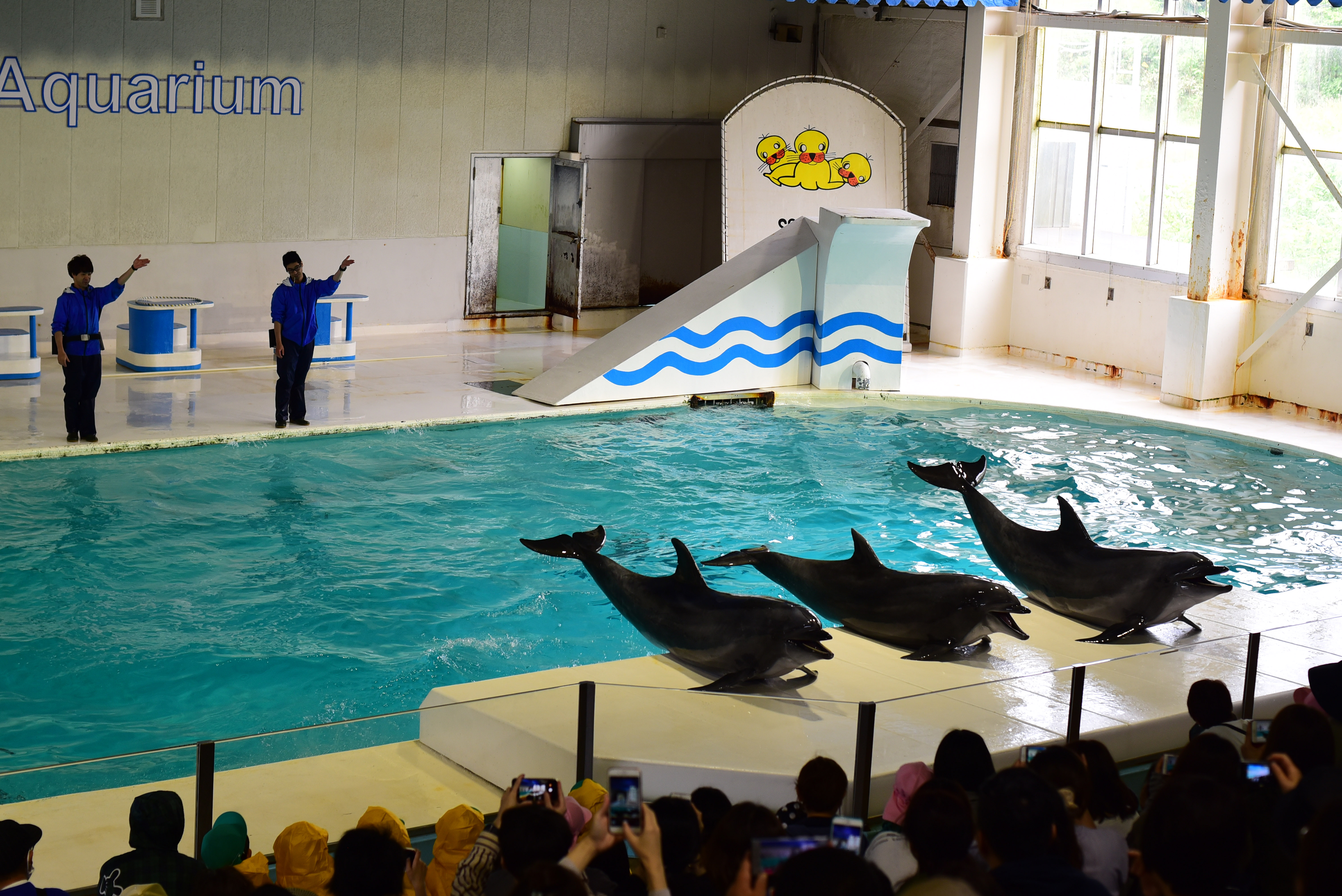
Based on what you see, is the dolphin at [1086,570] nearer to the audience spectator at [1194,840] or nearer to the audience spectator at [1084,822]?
the audience spectator at [1084,822]

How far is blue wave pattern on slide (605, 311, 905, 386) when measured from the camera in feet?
47.9

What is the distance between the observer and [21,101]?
48.5ft

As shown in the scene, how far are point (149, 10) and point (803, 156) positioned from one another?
742 cm

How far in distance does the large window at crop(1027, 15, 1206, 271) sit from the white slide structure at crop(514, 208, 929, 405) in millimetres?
3129

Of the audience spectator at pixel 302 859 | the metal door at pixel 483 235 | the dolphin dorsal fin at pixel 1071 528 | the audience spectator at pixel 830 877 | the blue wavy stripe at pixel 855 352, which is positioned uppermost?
the metal door at pixel 483 235

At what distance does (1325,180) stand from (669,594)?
9.74 meters

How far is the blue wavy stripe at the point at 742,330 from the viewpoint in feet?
48.2

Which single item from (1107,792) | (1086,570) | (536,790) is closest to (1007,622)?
(1086,570)

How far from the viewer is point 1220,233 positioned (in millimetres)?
14719

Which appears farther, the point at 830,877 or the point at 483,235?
the point at 483,235

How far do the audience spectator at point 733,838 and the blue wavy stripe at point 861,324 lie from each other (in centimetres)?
1190

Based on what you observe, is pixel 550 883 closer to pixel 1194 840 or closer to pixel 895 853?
pixel 895 853

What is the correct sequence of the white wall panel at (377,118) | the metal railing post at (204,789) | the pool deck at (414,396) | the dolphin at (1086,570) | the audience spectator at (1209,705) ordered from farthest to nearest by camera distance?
the white wall panel at (377,118)
the pool deck at (414,396)
the dolphin at (1086,570)
the audience spectator at (1209,705)
the metal railing post at (204,789)

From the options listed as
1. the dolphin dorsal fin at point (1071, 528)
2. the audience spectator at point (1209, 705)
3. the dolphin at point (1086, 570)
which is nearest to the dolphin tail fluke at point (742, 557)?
the dolphin at point (1086, 570)
